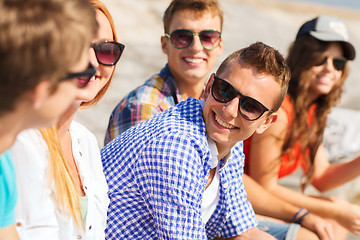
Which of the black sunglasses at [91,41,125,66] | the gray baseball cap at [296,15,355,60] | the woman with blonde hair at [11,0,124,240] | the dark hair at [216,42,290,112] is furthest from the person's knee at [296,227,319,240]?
the black sunglasses at [91,41,125,66]

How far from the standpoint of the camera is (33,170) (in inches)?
61.4

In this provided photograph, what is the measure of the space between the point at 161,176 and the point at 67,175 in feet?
1.18

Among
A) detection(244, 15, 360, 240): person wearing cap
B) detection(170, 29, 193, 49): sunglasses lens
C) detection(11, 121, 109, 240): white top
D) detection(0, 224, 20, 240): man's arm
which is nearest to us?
detection(0, 224, 20, 240): man's arm

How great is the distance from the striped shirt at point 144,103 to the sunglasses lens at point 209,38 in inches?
13.0

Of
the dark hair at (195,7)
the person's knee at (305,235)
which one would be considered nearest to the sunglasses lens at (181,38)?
the dark hair at (195,7)

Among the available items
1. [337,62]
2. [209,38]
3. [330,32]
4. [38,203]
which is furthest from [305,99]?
[38,203]

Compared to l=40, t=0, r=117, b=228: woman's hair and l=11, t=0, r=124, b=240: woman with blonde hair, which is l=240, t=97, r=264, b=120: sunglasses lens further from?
l=40, t=0, r=117, b=228: woman's hair

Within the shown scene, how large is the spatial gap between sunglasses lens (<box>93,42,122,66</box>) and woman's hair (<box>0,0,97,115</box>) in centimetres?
90

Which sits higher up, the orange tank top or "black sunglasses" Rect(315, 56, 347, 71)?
"black sunglasses" Rect(315, 56, 347, 71)

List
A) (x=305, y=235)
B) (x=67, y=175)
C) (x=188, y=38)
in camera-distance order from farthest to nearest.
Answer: (x=188, y=38)
(x=305, y=235)
(x=67, y=175)

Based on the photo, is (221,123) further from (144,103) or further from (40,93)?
(40,93)

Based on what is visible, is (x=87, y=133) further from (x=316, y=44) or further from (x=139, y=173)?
(x=316, y=44)

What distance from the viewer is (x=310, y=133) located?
3.15m

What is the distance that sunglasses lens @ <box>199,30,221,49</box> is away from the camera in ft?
9.89
